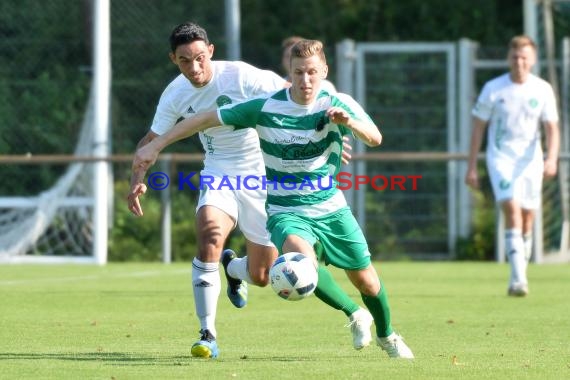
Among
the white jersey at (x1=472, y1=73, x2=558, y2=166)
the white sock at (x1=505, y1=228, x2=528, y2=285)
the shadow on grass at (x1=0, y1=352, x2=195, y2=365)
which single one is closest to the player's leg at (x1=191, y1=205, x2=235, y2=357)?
the shadow on grass at (x1=0, y1=352, x2=195, y2=365)

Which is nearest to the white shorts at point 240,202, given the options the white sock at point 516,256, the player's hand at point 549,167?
the white sock at point 516,256

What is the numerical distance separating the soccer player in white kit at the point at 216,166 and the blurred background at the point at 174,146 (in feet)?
28.1

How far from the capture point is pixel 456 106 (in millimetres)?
19688

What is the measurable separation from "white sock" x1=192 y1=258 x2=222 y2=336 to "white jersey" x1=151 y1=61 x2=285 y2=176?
867 millimetres

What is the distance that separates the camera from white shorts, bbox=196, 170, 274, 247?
9047 mm

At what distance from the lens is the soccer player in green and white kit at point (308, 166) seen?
7.98 m

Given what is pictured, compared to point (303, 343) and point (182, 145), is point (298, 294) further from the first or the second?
point (182, 145)

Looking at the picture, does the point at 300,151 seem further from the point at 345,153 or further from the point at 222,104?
the point at 222,104

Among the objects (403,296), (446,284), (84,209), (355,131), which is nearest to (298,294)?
(355,131)

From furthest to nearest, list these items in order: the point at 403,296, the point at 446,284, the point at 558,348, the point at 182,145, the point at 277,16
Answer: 1. the point at 277,16
2. the point at 182,145
3. the point at 446,284
4. the point at 403,296
5. the point at 558,348

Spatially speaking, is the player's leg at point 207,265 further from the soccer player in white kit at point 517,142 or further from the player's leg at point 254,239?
the soccer player in white kit at point 517,142

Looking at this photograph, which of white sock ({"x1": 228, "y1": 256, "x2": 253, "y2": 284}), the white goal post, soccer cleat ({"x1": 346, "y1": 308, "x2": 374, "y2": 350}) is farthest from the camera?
the white goal post

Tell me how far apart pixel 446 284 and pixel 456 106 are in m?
5.81

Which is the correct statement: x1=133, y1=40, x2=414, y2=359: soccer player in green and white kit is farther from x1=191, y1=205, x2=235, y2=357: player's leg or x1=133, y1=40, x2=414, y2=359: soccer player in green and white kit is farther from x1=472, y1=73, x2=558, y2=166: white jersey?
x1=472, y1=73, x2=558, y2=166: white jersey
